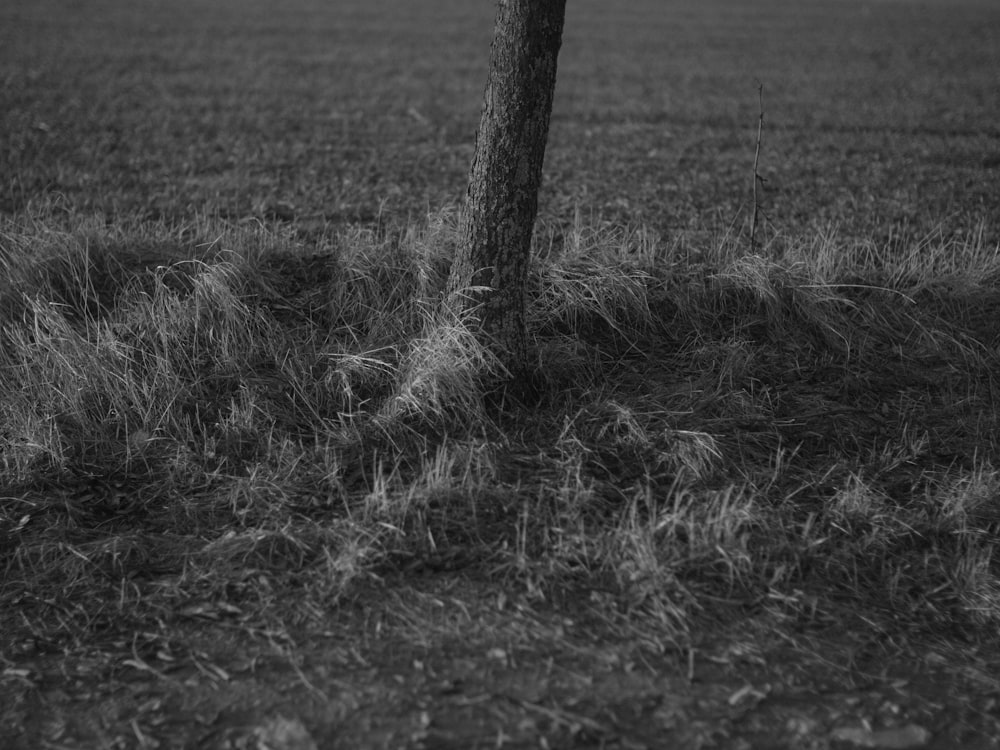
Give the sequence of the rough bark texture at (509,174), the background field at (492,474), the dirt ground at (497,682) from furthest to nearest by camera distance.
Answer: the rough bark texture at (509,174) → the background field at (492,474) → the dirt ground at (497,682)

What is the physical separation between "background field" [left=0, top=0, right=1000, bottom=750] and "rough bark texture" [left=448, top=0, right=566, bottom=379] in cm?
21

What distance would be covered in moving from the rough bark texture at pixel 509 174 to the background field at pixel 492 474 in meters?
0.21

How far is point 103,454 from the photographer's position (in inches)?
153

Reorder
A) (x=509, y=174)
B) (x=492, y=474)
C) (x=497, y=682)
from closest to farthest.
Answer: (x=497, y=682), (x=492, y=474), (x=509, y=174)

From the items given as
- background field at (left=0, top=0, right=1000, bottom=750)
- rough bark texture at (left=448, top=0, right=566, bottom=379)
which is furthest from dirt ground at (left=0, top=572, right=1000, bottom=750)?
rough bark texture at (left=448, top=0, right=566, bottom=379)

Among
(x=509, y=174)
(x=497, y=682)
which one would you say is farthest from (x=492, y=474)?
(x=509, y=174)

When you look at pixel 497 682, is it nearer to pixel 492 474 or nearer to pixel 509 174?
pixel 492 474

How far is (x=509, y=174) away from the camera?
3.99 m

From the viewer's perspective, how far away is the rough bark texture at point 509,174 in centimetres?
385

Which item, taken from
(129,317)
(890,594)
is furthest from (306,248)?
(890,594)

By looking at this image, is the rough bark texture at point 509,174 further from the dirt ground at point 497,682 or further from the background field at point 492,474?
the dirt ground at point 497,682

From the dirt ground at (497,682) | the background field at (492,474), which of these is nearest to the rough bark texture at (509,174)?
the background field at (492,474)

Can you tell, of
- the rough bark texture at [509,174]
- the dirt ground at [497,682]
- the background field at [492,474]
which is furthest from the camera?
the rough bark texture at [509,174]

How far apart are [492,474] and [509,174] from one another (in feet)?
4.30
